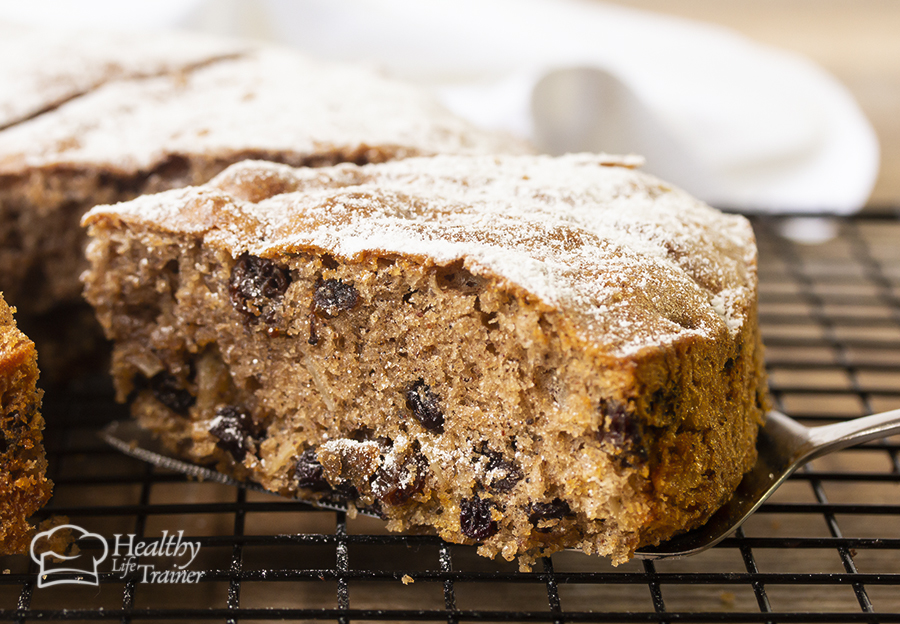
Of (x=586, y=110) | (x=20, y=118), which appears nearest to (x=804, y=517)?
(x=586, y=110)

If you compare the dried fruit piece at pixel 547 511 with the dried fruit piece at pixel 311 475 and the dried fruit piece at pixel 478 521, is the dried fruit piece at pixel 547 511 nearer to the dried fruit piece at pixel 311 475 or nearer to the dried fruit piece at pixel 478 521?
the dried fruit piece at pixel 478 521

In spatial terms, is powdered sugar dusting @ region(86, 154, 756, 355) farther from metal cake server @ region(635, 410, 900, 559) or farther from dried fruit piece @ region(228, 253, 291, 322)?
metal cake server @ region(635, 410, 900, 559)

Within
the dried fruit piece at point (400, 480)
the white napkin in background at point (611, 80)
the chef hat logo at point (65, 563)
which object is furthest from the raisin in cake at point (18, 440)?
the white napkin in background at point (611, 80)

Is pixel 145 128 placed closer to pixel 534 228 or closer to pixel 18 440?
pixel 18 440

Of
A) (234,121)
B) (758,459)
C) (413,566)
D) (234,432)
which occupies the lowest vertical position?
(413,566)

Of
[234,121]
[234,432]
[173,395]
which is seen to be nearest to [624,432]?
[234,432]

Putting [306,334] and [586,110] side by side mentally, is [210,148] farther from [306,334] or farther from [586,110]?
[586,110]
